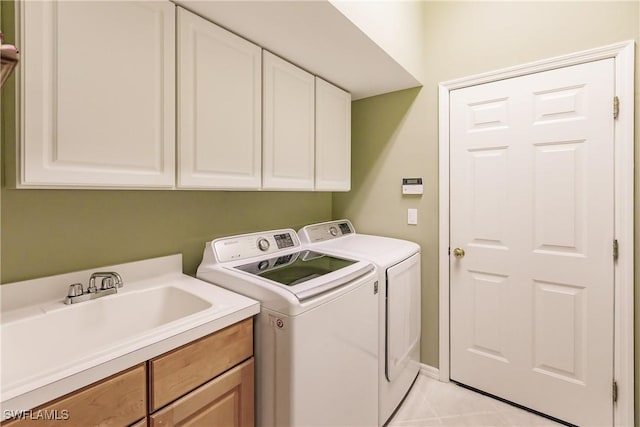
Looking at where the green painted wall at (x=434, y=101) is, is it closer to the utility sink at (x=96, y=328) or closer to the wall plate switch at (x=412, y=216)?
the wall plate switch at (x=412, y=216)

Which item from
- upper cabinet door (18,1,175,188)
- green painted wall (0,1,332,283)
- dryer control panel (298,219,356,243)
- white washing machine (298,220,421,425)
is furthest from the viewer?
dryer control panel (298,219,356,243)

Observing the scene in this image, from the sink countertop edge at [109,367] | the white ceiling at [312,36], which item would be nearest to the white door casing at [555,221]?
the white ceiling at [312,36]

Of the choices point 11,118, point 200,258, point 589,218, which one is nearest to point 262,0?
point 11,118

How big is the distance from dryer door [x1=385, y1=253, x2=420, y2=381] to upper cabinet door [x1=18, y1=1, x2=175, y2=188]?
130 centimetres

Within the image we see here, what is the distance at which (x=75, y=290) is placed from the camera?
1169mm

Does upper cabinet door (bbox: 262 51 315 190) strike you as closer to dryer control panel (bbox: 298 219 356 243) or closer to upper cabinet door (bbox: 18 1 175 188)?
dryer control panel (bbox: 298 219 356 243)

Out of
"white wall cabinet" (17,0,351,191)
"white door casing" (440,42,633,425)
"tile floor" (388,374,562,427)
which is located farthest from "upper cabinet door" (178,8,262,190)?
"tile floor" (388,374,562,427)

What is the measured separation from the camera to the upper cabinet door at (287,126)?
1.62m

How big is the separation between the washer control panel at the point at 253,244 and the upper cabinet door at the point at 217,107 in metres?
0.33

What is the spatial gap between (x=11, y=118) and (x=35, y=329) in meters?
0.69

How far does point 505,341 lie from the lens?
6.42 feet

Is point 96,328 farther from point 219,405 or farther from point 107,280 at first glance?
point 219,405

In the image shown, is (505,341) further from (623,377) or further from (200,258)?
(200,258)

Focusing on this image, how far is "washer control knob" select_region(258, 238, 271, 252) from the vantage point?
5.93ft
